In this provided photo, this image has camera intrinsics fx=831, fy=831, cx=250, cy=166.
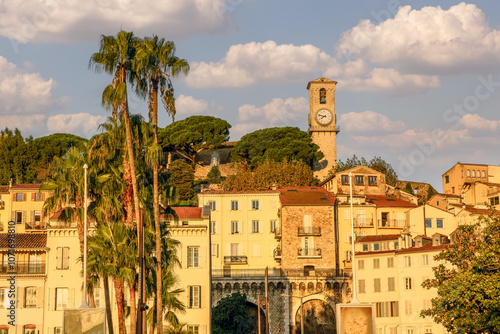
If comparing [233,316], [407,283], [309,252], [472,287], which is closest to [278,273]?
[309,252]

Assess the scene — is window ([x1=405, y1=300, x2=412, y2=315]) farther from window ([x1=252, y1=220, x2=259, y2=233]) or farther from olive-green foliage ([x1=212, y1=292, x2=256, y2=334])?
window ([x1=252, y1=220, x2=259, y2=233])

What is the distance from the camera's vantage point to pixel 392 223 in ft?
336

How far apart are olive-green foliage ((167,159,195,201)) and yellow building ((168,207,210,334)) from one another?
5725 centimetres

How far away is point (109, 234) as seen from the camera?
1838 inches

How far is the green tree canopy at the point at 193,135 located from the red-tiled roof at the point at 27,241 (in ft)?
240

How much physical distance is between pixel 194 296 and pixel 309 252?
3510 centimetres

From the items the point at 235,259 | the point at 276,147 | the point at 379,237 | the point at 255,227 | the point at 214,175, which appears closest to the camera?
the point at 379,237

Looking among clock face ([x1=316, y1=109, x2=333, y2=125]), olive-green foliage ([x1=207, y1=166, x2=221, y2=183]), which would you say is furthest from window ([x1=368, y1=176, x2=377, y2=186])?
clock face ([x1=316, y1=109, x2=333, y2=125])

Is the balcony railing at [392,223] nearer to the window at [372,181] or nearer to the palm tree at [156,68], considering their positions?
the window at [372,181]

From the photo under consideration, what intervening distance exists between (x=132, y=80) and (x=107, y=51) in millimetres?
2185

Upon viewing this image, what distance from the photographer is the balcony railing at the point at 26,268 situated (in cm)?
6544

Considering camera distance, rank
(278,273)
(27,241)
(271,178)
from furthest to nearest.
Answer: (271,178)
(278,273)
(27,241)

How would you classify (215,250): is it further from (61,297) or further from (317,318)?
(61,297)

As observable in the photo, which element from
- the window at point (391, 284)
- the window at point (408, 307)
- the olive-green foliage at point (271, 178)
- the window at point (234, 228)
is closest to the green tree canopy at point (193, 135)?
the olive-green foliage at point (271, 178)
